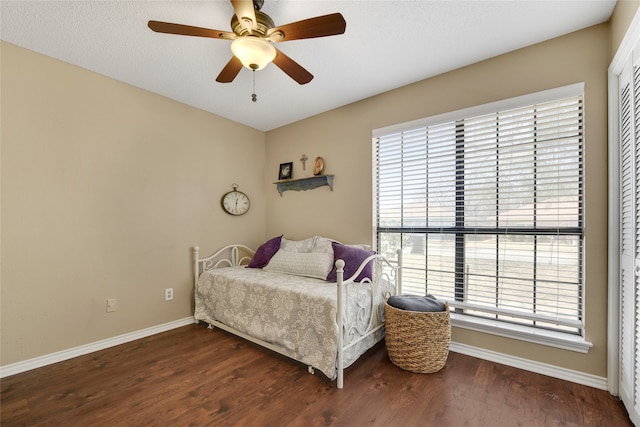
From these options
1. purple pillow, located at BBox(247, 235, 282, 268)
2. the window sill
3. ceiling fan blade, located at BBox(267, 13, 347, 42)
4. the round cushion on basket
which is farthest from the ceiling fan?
the window sill

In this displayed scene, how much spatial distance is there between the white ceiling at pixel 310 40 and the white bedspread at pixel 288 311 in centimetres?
188

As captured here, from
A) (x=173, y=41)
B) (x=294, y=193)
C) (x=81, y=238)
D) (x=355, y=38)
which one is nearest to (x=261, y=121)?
(x=294, y=193)

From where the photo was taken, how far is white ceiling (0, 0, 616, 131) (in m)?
1.72

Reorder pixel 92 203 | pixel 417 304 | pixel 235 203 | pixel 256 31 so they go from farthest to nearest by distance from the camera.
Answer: pixel 235 203 < pixel 92 203 < pixel 417 304 < pixel 256 31

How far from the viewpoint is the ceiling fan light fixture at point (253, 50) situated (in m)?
1.55

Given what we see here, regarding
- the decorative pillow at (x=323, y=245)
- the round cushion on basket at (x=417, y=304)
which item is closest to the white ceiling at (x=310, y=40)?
the decorative pillow at (x=323, y=245)

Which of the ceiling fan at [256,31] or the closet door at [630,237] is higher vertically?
the ceiling fan at [256,31]

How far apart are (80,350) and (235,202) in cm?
202

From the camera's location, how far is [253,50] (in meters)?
1.58

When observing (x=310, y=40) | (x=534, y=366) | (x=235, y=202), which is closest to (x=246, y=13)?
(x=310, y=40)

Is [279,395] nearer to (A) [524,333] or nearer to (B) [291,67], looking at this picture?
(A) [524,333]

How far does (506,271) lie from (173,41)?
313cm

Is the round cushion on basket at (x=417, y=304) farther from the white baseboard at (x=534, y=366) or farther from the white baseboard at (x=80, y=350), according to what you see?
the white baseboard at (x=80, y=350)

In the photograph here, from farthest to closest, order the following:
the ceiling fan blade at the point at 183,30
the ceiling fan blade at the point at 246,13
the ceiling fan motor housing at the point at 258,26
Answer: the ceiling fan motor housing at the point at 258,26
the ceiling fan blade at the point at 183,30
the ceiling fan blade at the point at 246,13
